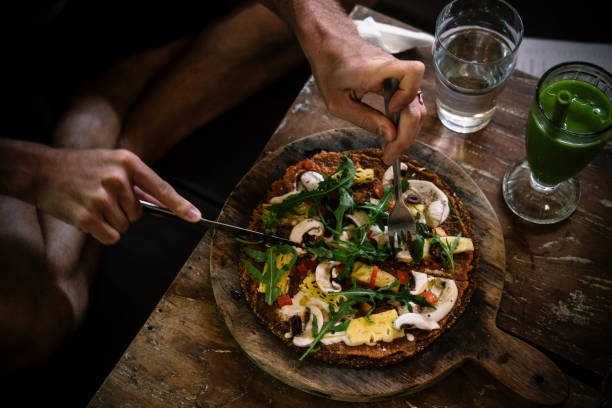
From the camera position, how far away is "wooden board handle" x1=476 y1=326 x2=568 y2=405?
134 centimetres

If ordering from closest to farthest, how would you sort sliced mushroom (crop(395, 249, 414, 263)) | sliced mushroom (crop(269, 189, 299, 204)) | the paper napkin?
sliced mushroom (crop(395, 249, 414, 263)) < sliced mushroom (crop(269, 189, 299, 204)) < the paper napkin

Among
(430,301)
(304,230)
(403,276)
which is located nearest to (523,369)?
(430,301)

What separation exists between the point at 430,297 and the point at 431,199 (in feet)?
1.14

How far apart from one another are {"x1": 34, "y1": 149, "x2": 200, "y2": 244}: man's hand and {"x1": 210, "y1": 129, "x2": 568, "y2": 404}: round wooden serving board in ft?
0.88

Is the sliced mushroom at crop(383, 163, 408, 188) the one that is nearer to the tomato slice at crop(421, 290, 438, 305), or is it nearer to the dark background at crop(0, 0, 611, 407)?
the tomato slice at crop(421, 290, 438, 305)

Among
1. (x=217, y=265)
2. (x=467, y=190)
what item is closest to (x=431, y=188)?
(x=467, y=190)

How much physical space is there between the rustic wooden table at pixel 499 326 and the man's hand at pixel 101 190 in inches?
10.9

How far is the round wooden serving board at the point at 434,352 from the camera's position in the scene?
1383 mm

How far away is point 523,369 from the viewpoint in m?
1.38

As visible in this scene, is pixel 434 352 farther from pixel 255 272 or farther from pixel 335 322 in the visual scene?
pixel 255 272

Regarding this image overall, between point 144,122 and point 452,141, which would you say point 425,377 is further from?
point 144,122

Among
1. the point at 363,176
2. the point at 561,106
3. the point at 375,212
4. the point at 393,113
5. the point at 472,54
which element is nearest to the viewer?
the point at 561,106

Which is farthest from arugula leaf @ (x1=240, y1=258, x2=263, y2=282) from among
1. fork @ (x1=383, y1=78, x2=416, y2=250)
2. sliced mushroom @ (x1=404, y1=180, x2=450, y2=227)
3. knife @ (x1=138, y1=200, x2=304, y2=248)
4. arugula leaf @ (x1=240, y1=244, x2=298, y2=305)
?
sliced mushroom @ (x1=404, y1=180, x2=450, y2=227)

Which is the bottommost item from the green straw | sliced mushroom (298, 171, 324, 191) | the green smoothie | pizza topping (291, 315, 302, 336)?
pizza topping (291, 315, 302, 336)
